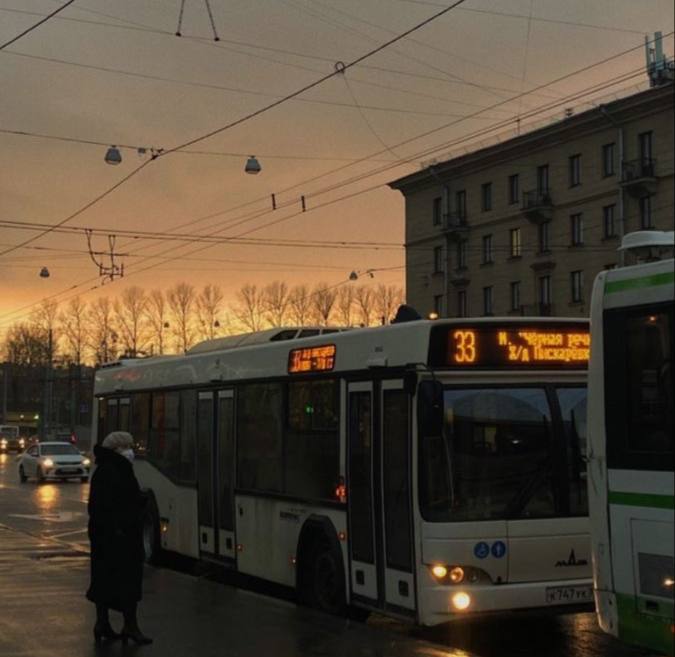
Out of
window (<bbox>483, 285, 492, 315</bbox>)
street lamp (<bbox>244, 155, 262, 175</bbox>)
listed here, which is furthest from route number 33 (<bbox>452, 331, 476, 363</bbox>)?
window (<bbox>483, 285, 492, 315</bbox>)

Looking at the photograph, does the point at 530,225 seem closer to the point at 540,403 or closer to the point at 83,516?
the point at 83,516

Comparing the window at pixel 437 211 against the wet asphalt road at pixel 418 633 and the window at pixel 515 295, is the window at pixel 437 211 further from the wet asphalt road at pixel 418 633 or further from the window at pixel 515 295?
the wet asphalt road at pixel 418 633

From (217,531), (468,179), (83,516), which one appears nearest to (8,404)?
(468,179)

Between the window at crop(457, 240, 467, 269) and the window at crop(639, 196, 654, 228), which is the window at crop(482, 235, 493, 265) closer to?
the window at crop(457, 240, 467, 269)

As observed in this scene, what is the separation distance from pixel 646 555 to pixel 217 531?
6.86 metres

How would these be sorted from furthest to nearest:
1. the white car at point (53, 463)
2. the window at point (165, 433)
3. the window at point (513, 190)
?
the window at point (513, 190) < the white car at point (53, 463) < the window at point (165, 433)

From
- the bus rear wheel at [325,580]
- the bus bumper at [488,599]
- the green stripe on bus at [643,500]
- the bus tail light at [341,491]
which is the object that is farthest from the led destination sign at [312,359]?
the green stripe on bus at [643,500]

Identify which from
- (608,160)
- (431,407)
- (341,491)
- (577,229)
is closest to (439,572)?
(431,407)

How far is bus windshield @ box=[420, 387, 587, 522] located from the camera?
848 cm

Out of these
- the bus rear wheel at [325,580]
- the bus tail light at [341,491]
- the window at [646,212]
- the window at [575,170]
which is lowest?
the bus rear wheel at [325,580]

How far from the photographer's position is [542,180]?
5828 cm

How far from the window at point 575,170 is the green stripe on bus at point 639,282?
3619cm

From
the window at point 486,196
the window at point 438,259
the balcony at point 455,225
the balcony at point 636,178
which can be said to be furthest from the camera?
the window at point 438,259

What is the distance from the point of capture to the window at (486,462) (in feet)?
27.8
